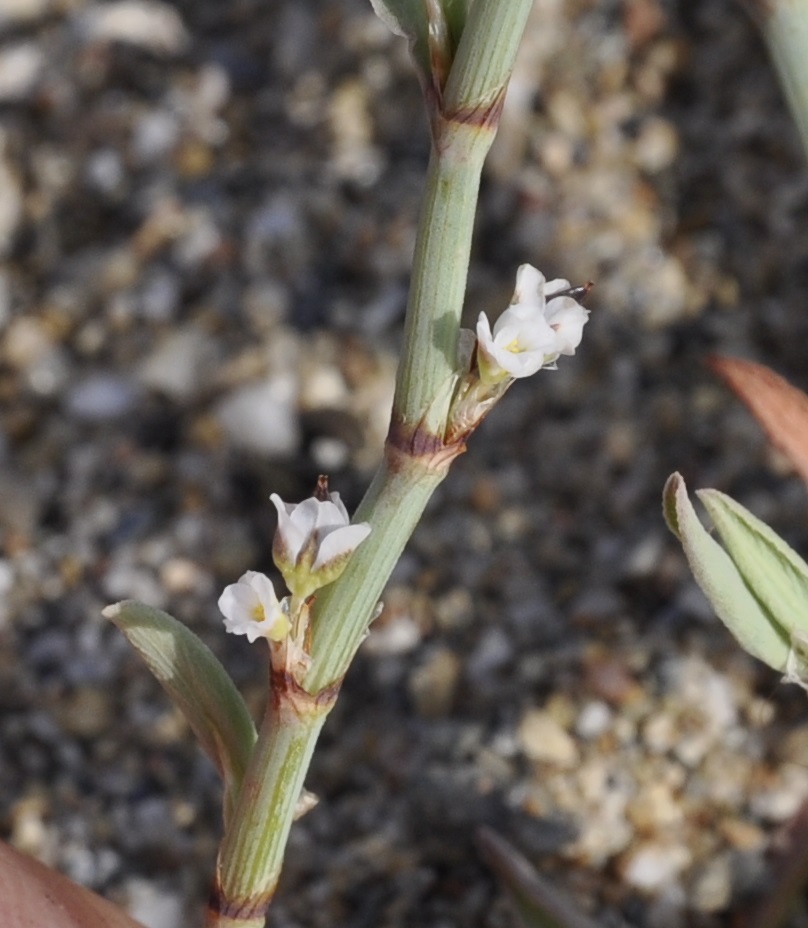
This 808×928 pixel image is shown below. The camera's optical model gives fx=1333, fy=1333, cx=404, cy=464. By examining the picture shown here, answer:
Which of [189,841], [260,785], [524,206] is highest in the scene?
[260,785]

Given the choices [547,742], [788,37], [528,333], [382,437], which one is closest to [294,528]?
[528,333]

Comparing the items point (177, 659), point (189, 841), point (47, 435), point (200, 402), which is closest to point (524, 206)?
point (200, 402)

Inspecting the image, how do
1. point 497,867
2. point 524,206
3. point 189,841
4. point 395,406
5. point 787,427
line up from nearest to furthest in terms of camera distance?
point 395,406 < point 787,427 < point 497,867 < point 189,841 < point 524,206

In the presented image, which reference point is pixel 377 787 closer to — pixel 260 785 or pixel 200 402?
pixel 200 402

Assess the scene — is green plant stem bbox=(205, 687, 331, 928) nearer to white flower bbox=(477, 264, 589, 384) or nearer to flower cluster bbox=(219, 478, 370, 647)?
flower cluster bbox=(219, 478, 370, 647)

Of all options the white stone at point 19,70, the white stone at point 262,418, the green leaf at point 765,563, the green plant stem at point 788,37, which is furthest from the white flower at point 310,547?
the white stone at point 19,70

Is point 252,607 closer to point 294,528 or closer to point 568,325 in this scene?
point 294,528

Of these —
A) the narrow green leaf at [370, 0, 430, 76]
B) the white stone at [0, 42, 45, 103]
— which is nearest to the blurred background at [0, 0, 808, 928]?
the white stone at [0, 42, 45, 103]
